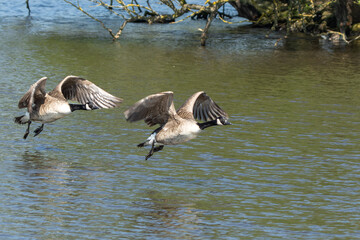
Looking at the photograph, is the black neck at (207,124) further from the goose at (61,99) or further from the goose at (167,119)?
the goose at (61,99)

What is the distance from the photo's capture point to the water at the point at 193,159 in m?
10.9

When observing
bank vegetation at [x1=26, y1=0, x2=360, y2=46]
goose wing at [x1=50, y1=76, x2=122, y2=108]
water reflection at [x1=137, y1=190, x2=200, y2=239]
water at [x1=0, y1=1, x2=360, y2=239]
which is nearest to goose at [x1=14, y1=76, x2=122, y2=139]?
goose wing at [x1=50, y1=76, x2=122, y2=108]

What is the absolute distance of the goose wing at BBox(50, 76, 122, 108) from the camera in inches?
593

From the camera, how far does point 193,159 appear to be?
1484 centimetres

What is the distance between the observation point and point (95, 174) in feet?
44.1

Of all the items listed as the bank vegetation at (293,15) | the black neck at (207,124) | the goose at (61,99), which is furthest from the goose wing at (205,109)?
the bank vegetation at (293,15)

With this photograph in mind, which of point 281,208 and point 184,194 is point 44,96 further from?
point 281,208

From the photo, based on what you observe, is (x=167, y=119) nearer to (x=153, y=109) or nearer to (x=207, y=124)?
(x=153, y=109)

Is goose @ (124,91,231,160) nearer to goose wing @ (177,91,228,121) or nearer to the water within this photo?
goose wing @ (177,91,228,121)

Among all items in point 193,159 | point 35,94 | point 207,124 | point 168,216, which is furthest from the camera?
point 35,94

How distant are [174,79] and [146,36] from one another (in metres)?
12.6

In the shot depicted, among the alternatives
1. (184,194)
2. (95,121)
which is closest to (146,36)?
(95,121)

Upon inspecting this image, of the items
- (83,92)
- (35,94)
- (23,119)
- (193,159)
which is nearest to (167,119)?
(193,159)

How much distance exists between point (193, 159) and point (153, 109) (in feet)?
5.70
